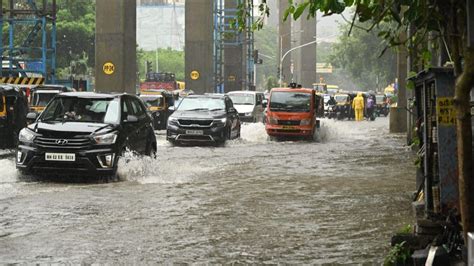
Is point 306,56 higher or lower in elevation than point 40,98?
higher

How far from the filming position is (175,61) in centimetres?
11744

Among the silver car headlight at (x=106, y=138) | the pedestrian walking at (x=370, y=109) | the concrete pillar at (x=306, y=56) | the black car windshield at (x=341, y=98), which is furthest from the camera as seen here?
the concrete pillar at (x=306, y=56)

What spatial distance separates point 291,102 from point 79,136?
16.0 metres

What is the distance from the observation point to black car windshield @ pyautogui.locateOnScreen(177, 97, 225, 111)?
26.3 meters

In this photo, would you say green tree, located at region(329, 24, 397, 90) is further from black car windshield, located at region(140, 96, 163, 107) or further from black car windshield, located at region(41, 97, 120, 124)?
black car windshield, located at region(41, 97, 120, 124)

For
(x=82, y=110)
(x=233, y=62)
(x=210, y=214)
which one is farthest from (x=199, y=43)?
(x=210, y=214)

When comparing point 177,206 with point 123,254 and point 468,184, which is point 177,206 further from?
point 468,184

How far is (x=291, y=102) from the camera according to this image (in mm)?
29531

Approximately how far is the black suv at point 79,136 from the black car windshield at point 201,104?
10556mm

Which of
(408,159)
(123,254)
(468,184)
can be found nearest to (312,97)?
(408,159)

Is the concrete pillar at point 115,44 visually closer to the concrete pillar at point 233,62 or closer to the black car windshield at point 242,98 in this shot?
the black car windshield at point 242,98

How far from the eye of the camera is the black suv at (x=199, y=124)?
25.3 meters

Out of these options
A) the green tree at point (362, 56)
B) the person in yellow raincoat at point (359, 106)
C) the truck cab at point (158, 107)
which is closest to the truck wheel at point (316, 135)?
the truck cab at point (158, 107)

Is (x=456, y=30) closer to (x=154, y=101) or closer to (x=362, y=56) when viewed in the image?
(x=154, y=101)
